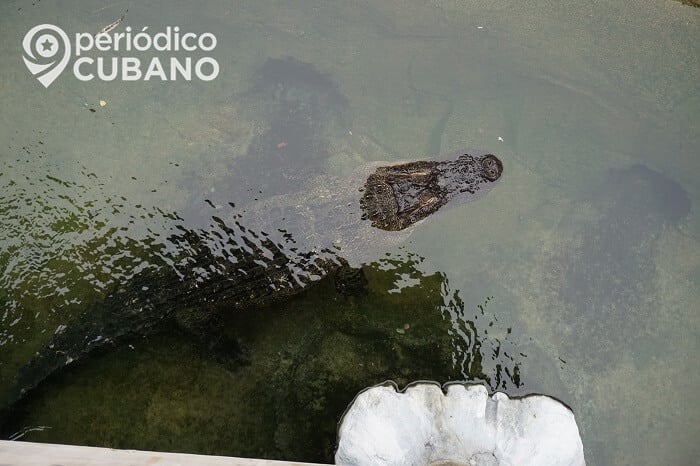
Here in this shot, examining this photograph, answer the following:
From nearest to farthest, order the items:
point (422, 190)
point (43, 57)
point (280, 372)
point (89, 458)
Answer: point (89, 458), point (280, 372), point (422, 190), point (43, 57)

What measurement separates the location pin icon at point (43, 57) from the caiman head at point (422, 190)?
9.12 feet

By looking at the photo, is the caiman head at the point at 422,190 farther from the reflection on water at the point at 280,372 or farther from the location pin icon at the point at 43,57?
the location pin icon at the point at 43,57

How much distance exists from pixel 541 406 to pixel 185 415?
8.95ft

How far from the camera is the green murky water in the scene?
13.1 feet

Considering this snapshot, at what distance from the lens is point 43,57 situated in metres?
4.28

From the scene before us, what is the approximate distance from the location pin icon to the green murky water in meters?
0.10

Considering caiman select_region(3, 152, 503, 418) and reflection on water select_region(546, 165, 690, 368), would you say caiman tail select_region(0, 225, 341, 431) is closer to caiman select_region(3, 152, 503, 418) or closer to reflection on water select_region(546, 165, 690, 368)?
caiman select_region(3, 152, 503, 418)

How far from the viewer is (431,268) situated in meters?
4.12

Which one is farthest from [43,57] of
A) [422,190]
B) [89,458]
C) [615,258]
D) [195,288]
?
[615,258]

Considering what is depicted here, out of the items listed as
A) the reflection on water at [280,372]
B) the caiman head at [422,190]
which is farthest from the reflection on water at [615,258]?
the caiman head at [422,190]

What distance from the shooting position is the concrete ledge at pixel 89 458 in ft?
10.1

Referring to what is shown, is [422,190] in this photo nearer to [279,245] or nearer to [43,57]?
[279,245]

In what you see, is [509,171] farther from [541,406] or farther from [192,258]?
[192,258]

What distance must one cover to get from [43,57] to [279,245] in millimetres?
2533
